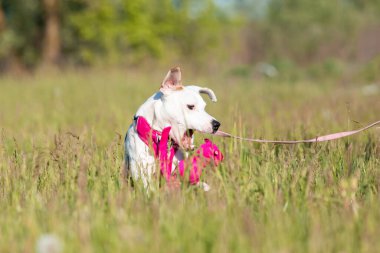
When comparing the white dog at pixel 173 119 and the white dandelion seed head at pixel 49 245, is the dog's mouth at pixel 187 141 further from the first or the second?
the white dandelion seed head at pixel 49 245

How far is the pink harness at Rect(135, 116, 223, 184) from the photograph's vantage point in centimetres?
456

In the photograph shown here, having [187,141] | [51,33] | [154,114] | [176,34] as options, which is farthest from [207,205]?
[176,34]

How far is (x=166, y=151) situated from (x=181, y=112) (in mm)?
332

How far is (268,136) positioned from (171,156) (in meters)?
2.44

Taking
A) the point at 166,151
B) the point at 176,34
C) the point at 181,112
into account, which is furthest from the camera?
the point at 176,34

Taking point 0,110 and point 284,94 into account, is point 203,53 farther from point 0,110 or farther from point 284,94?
point 0,110

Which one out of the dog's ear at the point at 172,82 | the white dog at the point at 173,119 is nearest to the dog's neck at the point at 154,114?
the white dog at the point at 173,119

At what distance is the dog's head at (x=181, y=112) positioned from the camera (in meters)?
5.00

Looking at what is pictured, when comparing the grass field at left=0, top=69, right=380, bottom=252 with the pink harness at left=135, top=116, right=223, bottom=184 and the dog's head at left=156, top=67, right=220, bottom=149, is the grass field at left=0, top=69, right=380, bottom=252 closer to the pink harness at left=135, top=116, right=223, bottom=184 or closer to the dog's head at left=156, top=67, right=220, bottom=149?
the pink harness at left=135, top=116, right=223, bottom=184

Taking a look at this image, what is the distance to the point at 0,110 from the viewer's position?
39.3 ft

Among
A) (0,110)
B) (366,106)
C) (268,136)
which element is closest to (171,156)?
(268,136)

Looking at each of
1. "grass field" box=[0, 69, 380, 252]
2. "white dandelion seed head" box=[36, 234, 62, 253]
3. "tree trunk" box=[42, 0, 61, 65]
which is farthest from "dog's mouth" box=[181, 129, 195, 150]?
"tree trunk" box=[42, 0, 61, 65]

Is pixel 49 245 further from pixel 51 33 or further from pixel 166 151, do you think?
pixel 51 33

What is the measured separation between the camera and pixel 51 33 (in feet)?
94.5
